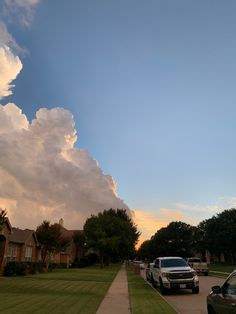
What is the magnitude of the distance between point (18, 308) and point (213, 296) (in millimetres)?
7359

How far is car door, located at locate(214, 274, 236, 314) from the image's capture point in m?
6.87

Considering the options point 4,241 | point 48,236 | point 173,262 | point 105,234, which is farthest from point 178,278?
point 105,234

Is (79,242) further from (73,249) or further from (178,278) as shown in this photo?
(178,278)

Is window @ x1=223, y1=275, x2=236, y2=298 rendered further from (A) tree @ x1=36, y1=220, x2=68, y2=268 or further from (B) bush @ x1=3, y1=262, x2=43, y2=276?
(A) tree @ x1=36, y1=220, x2=68, y2=268

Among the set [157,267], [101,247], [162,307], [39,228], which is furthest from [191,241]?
[162,307]

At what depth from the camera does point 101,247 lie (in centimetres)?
6188

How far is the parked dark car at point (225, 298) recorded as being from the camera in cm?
693

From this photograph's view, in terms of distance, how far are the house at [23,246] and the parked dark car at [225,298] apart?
35.8m

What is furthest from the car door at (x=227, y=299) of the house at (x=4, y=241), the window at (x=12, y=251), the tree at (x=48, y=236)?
the tree at (x=48, y=236)

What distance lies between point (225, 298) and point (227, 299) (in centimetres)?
14

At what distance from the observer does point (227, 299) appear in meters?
7.18

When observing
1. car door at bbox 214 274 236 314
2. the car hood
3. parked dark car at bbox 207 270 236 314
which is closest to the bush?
the car hood

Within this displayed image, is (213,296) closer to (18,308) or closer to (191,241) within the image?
(18,308)

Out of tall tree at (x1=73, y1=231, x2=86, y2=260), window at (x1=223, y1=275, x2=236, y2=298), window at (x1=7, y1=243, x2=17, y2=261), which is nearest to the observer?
window at (x1=223, y1=275, x2=236, y2=298)
